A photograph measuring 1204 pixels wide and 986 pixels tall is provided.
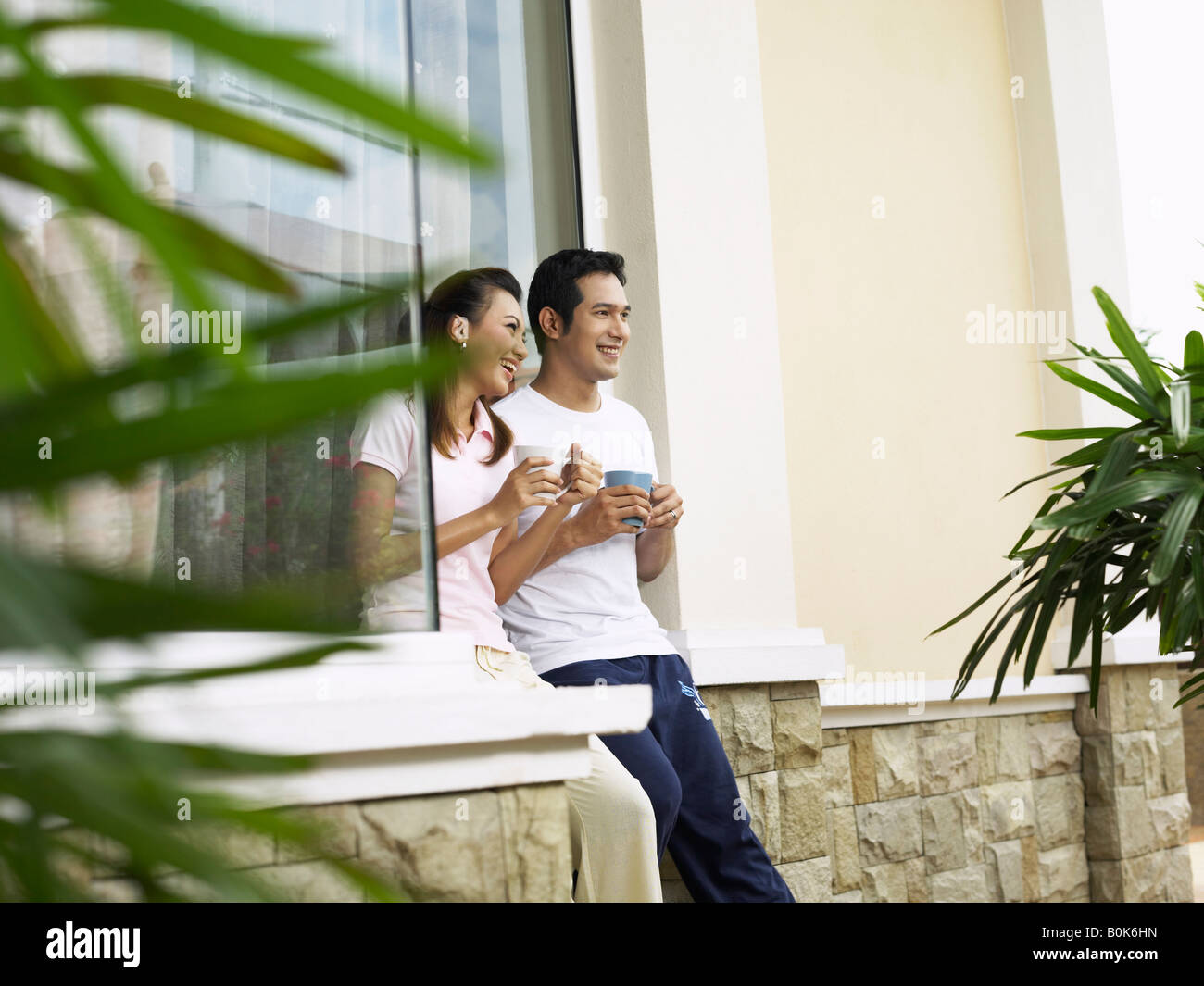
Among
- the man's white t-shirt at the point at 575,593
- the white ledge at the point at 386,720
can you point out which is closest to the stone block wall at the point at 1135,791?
the man's white t-shirt at the point at 575,593

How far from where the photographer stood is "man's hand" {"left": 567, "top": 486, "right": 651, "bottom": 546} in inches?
105

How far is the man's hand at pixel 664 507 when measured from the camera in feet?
9.55

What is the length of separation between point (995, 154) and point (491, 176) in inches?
212

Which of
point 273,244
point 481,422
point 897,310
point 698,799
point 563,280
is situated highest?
point 897,310

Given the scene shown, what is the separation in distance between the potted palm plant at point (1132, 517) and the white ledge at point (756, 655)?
600 mm

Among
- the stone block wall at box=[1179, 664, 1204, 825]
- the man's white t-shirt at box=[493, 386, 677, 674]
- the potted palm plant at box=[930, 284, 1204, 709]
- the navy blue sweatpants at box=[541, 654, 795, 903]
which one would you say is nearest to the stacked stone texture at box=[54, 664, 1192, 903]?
the navy blue sweatpants at box=[541, 654, 795, 903]

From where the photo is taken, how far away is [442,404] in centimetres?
249

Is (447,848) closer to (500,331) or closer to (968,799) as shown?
(500,331)

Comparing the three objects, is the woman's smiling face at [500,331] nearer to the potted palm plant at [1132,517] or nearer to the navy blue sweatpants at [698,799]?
the navy blue sweatpants at [698,799]

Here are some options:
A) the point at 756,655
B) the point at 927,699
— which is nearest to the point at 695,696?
the point at 756,655

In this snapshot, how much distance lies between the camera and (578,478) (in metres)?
2.57

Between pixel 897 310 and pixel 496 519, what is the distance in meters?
2.73

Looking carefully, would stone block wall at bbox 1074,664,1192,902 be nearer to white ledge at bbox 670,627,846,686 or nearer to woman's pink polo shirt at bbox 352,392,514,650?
white ledge at bbox 670,627,846,686
